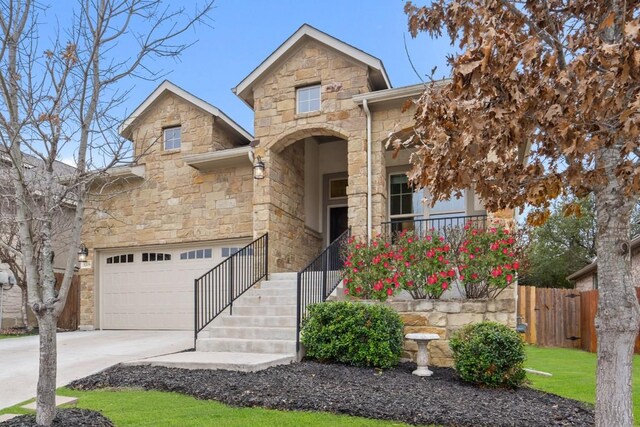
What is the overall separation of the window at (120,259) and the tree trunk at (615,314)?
11.6 metres

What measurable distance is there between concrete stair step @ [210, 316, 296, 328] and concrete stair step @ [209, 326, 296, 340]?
15cm

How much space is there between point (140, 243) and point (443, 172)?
1057 cm

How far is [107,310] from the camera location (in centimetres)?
1267

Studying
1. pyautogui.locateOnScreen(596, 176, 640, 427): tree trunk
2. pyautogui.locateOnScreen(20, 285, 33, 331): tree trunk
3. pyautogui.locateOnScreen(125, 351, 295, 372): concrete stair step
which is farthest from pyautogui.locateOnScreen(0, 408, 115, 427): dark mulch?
pyautogui.locateOnScreen(20, 285, 33, 331): tree trunk

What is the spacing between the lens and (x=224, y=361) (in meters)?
6.49

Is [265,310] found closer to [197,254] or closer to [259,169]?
[259,169]

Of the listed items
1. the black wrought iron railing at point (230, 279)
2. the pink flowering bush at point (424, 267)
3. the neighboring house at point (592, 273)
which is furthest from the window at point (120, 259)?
the neighboring house at point (592, 273)

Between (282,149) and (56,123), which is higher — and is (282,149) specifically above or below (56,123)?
above

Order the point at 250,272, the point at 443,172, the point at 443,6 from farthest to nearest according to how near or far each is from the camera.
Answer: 1. the point at 250,272
2. the point at 443,6
3. the point at 443,172

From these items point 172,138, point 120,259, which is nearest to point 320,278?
point 172,138

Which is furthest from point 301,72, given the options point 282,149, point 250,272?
point 250,272

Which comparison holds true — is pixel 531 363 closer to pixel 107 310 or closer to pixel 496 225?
pixel 496 225

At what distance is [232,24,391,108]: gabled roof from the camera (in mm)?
9852

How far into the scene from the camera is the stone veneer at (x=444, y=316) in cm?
709
